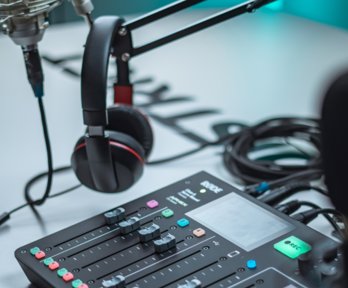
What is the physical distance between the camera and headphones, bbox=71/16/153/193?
0.67m

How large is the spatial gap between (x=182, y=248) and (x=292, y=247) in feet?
0.33

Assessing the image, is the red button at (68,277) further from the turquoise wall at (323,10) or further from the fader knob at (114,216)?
the turquoise wall at (323,10)

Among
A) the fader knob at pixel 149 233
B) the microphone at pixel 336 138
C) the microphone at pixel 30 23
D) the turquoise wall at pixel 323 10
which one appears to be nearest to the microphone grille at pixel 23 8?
the microphone at pixel 30 23

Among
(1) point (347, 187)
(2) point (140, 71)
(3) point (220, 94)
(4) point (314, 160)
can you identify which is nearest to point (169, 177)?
(4) point (314, 160)

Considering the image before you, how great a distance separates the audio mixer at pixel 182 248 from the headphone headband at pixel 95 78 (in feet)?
0.32

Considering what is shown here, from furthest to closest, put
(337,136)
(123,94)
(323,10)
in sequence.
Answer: (323,10) < (123,94) < (337,136)

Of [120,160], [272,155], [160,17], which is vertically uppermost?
[160,17]

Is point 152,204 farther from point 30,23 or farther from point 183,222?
point 30,23

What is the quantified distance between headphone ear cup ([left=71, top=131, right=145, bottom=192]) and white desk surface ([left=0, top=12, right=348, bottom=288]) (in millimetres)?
86

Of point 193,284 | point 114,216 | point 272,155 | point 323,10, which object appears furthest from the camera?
point 323,10

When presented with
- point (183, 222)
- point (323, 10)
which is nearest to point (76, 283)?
point (183, 222)

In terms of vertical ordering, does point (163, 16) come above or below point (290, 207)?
above

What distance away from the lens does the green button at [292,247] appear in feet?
1.97

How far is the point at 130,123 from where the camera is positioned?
79 cm
